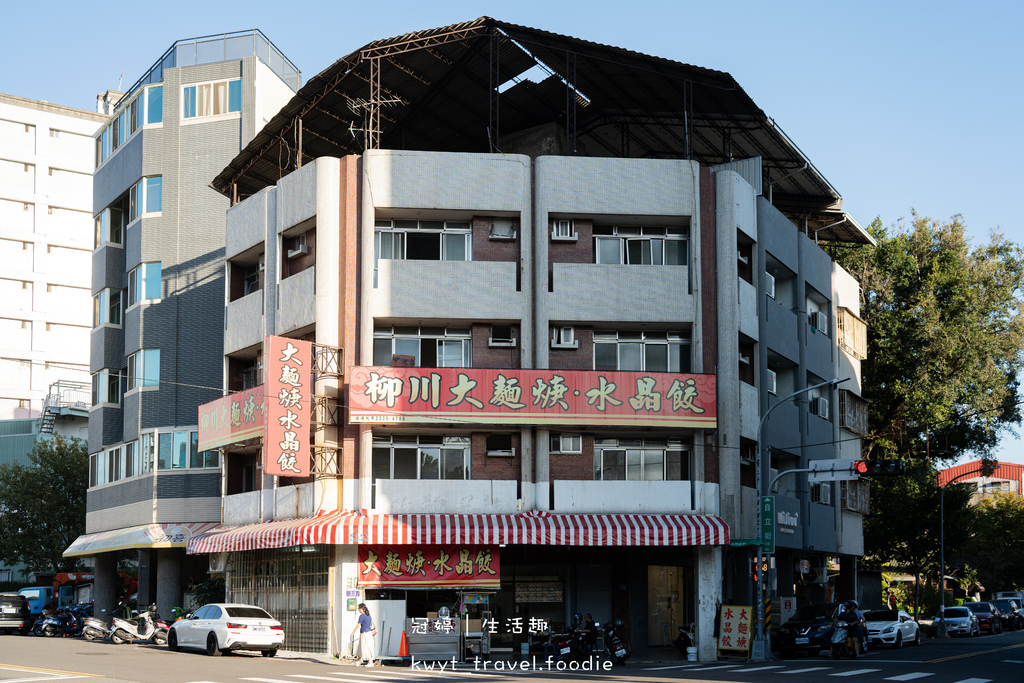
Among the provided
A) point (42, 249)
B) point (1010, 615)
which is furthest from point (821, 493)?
point (42, 249)

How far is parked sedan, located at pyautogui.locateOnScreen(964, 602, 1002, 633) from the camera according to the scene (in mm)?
54219

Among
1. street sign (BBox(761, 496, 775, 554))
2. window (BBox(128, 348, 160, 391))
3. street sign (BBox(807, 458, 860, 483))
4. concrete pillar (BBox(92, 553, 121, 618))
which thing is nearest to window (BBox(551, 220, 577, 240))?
street sign (BBox(761, 496, 775, 554))

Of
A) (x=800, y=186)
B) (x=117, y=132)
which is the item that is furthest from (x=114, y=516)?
(x=800, y=186)

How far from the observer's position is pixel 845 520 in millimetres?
47812

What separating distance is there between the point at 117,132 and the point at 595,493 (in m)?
28.6

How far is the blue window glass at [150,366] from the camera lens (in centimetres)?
4284

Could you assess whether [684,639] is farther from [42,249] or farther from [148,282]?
[42,249]

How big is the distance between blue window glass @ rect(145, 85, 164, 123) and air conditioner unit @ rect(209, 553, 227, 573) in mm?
18376

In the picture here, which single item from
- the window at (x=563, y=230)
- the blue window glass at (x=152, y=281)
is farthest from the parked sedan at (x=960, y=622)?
the blue window glass at (x=152, y=281)

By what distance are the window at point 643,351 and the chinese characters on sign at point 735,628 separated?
25.0ft

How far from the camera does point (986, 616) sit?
5453 centimetres

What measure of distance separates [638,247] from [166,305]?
1965 centimetres

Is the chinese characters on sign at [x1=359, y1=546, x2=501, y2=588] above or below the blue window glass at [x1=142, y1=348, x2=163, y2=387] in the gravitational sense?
below

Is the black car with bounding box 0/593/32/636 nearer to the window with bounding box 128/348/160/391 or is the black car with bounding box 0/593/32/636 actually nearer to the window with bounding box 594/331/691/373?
the window with bounding box 128/348/160/391
